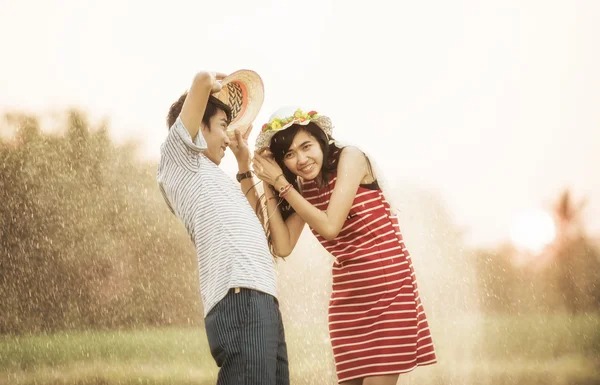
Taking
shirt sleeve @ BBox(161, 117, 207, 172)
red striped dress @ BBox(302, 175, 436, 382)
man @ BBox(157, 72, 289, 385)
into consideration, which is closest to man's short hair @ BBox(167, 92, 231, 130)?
man @ BBox(157, 72, 289, 385)

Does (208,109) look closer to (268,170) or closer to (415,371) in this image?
(268,170)

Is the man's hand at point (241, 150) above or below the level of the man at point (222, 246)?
above

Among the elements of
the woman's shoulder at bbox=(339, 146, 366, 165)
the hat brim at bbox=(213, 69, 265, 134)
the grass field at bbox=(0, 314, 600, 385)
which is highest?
the hat brim at bbox=(213, 69, 265, 134)

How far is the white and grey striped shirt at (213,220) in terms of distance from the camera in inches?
71.6

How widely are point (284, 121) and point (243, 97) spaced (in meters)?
0.20

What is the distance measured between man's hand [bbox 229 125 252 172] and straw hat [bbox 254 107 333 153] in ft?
0.14

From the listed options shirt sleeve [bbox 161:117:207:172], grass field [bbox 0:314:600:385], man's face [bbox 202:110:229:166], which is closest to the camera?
shirt sleeve [bbox 161:117:207:172]

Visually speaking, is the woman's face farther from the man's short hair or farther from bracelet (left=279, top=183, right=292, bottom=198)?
the man's short hair

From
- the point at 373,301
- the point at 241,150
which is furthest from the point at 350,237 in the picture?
the point at 241,150

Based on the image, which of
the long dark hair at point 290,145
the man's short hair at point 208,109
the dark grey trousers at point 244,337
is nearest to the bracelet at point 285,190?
the long dark hair at point 290,145

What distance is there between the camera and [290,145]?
2.20m

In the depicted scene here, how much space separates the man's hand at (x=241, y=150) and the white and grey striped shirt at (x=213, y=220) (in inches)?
8.1

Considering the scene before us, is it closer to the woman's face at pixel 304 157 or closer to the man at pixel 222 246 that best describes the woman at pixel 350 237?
the woman's face at pixel 304 157

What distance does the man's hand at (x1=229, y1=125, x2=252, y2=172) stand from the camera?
7.35 ft
